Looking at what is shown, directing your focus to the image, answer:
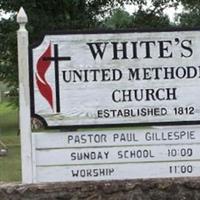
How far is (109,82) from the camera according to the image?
708 centimetres

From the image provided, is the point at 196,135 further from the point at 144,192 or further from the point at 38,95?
the point at 38,95

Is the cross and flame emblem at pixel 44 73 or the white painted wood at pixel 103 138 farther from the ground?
the cross and flame emblem at pixel 44 73

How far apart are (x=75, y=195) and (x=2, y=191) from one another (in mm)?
721

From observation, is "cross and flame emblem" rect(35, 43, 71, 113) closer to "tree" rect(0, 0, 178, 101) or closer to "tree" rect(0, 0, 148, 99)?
"tree" rect(0, 0, 178, 101)

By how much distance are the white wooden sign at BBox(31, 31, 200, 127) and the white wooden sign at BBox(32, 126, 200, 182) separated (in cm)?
12

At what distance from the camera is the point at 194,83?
23.4 feet

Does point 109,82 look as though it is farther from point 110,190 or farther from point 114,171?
point 110,190

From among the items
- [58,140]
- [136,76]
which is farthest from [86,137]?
[136,76]

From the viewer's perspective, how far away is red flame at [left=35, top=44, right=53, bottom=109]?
7043 mm

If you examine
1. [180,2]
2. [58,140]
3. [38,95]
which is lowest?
[58,140]

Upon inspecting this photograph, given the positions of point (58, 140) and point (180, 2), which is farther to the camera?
point (180, 2)

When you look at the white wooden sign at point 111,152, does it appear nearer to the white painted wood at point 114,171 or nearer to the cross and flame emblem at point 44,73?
the white painted wood at point 114,171

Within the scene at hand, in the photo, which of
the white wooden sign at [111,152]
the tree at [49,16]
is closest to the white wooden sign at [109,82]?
the white wooden sign at [111,152]

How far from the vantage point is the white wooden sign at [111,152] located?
7.05m
